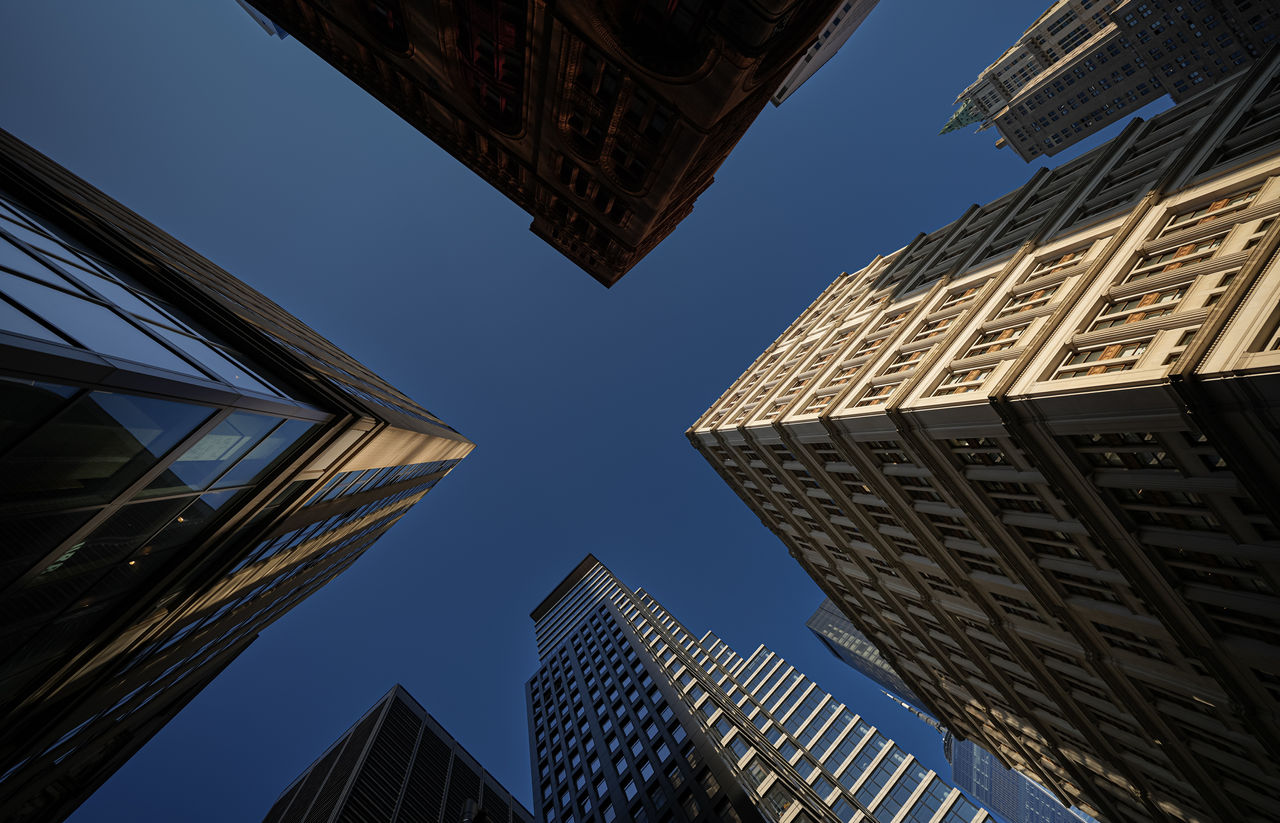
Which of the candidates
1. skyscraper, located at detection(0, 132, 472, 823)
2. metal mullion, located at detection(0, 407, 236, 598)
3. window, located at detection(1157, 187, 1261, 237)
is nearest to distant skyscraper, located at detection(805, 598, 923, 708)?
window, located at detection(1157, 187, 1261, 237)

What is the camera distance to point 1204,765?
24688mm

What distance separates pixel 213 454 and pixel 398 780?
9438 cm

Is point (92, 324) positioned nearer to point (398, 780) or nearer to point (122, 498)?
point (122, 498)

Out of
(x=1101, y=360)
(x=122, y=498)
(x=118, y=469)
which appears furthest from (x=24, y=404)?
(x=1101, y=360)

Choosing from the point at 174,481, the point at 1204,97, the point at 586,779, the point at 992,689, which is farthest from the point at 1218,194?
the point at 586,779

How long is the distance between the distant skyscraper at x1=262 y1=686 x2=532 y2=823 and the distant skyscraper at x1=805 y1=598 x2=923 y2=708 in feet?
287

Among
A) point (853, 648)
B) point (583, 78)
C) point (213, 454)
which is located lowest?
point (853, 648)

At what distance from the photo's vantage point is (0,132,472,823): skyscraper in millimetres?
8742

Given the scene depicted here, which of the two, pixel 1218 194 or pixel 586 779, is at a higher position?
A: pixel 1218 194

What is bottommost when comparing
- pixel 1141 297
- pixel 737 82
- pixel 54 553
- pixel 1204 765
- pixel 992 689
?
pixel 992 689

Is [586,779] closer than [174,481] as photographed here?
No

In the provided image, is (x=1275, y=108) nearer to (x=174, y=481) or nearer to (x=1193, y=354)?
(x=1193, y=354)

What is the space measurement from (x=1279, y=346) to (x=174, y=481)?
28701mm

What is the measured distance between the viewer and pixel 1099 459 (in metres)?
19.2
